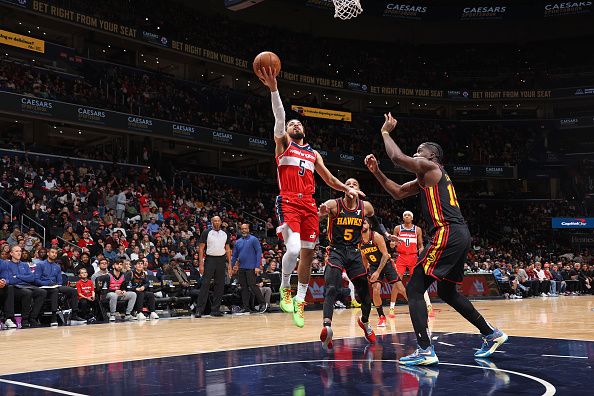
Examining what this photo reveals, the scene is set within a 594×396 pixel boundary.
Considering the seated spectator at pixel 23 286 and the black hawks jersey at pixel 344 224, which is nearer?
the black hawks jersey at pixel 344 224

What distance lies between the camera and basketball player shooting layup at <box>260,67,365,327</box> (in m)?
6.98

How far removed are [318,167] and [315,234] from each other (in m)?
0.81

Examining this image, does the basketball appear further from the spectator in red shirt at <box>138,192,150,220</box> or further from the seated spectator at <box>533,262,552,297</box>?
the seated spectator at <box>533,262,552,297</box>

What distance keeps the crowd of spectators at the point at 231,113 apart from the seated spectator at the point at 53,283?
44.8ft

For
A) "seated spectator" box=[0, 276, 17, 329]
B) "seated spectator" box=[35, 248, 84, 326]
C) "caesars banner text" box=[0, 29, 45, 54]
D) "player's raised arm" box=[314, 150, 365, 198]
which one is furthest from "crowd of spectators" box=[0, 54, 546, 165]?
"player's raised arm" box=[314, 150, 365, 198]

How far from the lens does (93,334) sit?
9695 millimetres

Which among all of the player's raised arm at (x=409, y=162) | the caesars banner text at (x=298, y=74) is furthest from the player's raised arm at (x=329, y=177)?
the caesars banner text at (x=298, y=74)

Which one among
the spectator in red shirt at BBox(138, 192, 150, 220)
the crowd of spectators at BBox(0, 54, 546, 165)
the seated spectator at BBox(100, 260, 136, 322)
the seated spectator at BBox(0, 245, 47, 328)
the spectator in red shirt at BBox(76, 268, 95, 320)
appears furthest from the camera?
the crowd of spectators at BBox(0, 54, 546, 165)

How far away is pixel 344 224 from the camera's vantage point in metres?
7.75

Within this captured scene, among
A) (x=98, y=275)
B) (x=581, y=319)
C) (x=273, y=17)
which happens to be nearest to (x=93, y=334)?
(x=98, y=275)

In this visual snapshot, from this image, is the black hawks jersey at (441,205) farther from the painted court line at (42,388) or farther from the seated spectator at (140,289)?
the seated spectator at (140,289)

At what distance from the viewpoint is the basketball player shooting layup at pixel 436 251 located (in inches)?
235

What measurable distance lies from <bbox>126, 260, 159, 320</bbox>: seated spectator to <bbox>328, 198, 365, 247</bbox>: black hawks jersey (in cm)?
672

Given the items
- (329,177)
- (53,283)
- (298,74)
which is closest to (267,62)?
(329,177)
